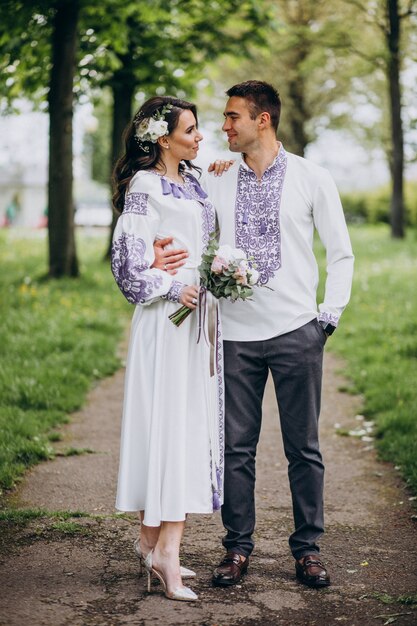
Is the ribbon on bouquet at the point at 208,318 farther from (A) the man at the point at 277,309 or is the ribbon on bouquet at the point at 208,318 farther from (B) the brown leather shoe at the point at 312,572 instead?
(B) the brown leather shoe at the point at 312,572

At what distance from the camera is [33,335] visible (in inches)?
411

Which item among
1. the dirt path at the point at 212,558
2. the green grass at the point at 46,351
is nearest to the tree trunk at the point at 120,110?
the green grass at the point at 46,351

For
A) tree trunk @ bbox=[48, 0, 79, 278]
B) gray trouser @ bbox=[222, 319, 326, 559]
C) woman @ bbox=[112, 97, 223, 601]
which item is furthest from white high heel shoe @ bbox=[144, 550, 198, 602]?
tree trunk @ bbox=[48, 0, 79, 278]

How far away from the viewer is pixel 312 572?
14.6 ft

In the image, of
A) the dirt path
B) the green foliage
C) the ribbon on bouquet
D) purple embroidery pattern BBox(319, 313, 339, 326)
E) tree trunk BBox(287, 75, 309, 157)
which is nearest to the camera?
the dirt path

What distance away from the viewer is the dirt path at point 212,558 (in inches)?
160

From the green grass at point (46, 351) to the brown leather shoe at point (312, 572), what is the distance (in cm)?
227

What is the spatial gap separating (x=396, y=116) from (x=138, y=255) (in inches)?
883

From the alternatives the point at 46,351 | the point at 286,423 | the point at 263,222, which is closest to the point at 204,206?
the point at 263,222

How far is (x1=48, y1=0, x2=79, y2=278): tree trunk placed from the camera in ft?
46.4

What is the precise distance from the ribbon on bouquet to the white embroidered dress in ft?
0.06

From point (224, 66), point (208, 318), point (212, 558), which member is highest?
point (224, 66)

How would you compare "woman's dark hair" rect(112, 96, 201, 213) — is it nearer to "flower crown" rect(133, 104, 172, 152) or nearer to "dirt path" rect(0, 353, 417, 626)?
"flower crown" rect(133, 104, 172, 152)

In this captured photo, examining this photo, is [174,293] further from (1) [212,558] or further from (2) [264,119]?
(1) [212,558]
